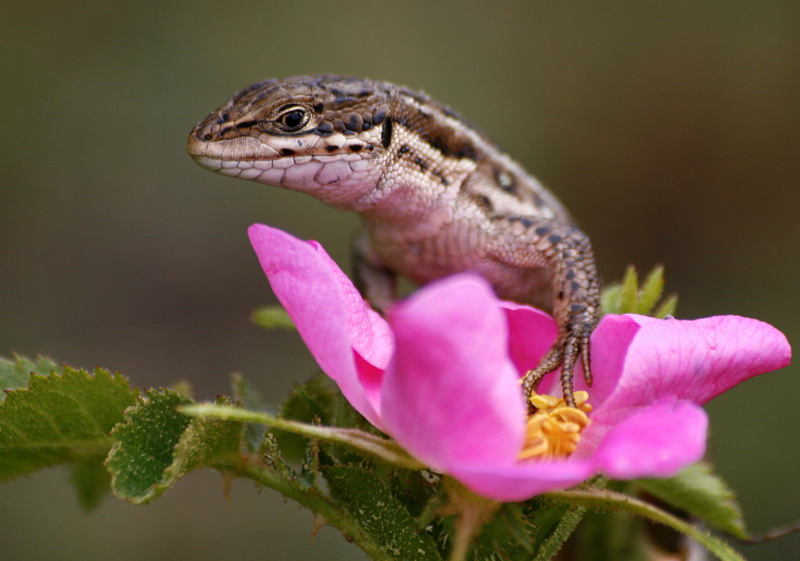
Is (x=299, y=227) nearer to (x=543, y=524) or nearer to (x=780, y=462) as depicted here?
(x=780, y=462)

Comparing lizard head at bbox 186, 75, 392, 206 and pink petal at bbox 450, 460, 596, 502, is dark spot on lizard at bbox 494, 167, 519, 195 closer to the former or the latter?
lizard head at bbox 186, 75, 392, 206

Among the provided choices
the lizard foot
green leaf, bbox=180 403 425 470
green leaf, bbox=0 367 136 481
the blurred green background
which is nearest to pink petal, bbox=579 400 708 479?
green leaf, bbox=180 403 425 470

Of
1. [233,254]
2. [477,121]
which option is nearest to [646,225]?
[477,121]

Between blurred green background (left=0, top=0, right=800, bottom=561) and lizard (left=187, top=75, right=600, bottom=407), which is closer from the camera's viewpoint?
lizard (left=187, top=75, right=600, bottom=407)

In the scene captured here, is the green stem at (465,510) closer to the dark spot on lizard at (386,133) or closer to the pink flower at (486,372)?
the pink flower at (486,372)

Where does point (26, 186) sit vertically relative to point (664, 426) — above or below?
below
